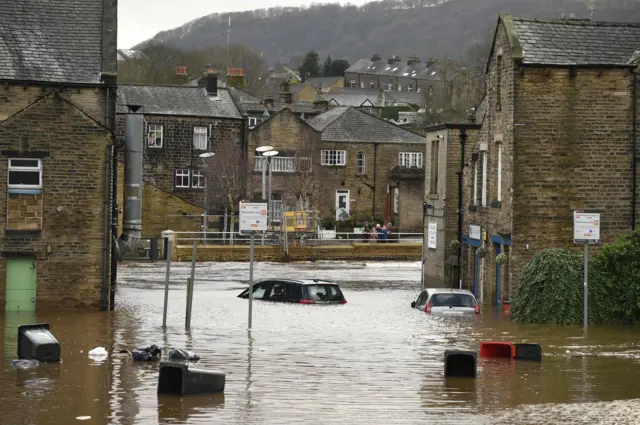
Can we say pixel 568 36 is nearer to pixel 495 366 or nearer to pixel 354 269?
A: pixel 495 366

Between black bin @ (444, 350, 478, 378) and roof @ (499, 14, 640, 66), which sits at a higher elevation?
roof @ (499, 14, 640, 66)

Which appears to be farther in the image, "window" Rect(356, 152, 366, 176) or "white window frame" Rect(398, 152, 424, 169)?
"white window frame" Rect(398, 152, 424, 169)

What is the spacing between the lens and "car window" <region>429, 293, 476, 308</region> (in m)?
32.7

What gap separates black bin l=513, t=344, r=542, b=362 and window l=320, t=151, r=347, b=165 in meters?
60.0

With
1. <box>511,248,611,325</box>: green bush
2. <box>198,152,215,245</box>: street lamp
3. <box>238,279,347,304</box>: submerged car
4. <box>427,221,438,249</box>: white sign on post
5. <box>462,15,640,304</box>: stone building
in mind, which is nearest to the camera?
<box>511,248,611,325</box>: green bush

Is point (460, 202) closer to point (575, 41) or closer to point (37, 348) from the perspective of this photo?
point (575, 41)

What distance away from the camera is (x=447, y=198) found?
4584 cm

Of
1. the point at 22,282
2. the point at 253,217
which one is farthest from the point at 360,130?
the point at 253,217

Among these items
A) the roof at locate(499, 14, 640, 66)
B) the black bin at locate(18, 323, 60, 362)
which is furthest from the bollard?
the roof at locate(499, 14, 640, 66)

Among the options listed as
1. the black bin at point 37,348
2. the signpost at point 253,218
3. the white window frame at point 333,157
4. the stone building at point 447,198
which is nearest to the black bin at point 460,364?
the black bin at point 37,348

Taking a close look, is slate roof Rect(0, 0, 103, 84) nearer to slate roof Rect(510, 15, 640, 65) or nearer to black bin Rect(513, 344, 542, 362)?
slate roof Rect(510, 15, 640, 65)

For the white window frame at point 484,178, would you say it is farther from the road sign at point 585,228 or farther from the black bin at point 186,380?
the black bin at point 186,380

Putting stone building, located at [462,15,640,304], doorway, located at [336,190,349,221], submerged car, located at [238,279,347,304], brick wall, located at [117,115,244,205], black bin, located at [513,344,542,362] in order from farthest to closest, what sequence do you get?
doorway, located at [336,190,349,221]
brick wall, located at [117,115,244,205]
submerged car, located at [238,279,347,304]
stone building, located at [462,15,640,304]
black bin, located at [513,344,542,362]

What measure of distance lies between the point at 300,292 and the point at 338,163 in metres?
47.9
